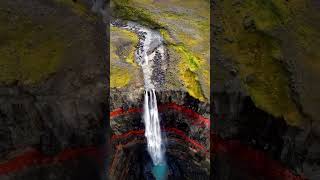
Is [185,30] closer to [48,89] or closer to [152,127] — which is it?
[152,127]

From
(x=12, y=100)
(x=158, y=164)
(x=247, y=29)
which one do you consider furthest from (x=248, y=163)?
(x=158, y=164)

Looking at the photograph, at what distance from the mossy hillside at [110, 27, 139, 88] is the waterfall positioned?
A: 32.5 inches

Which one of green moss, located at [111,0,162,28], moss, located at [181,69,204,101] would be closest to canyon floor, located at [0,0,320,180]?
moss, located at [181,69,204,101]

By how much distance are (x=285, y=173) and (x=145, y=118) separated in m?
6.50

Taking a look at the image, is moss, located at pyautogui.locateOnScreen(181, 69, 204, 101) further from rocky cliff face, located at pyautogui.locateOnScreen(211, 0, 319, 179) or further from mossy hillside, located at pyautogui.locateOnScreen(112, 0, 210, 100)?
rocky cliff face, located at pyautogui.locateOnScreen(211, 0, 319, 179)

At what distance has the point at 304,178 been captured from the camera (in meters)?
6.48

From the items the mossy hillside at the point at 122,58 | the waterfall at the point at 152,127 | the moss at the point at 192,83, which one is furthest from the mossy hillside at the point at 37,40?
the waterfall at the point at 152,127

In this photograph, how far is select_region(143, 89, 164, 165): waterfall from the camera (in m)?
12.0

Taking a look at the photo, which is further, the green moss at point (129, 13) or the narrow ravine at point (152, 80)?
the green moss at point (129, 13)

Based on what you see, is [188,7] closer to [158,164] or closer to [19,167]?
[158,164]

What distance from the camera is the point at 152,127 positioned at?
Result: 12867 mm

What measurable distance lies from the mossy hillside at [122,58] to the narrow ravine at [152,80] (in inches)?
10.1

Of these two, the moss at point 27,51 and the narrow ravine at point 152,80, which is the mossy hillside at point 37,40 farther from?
the narrow ravine at point 152,80

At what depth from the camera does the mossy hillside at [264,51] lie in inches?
260
